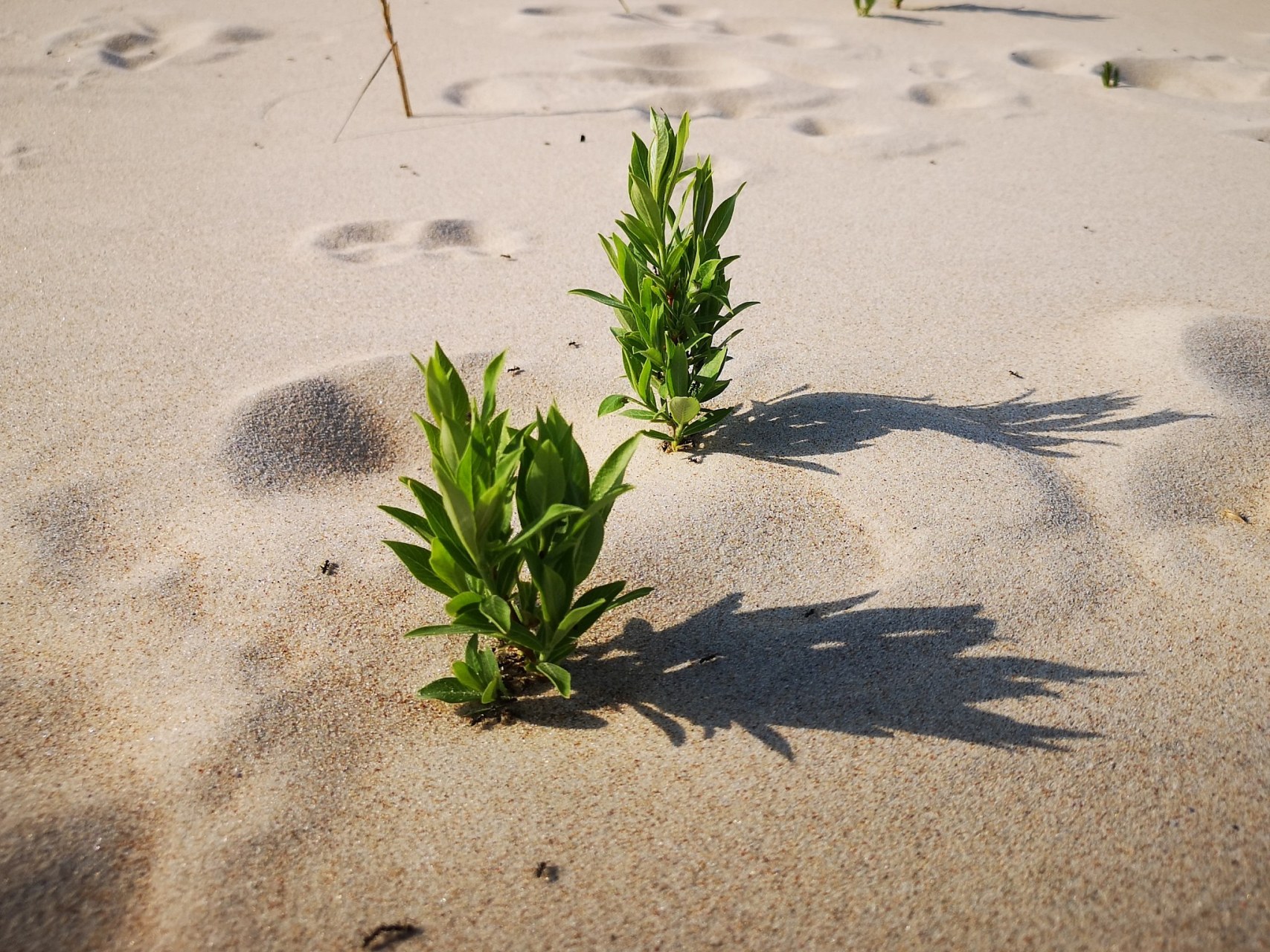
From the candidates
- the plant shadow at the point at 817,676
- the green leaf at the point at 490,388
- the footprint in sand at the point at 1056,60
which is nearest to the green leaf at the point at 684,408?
the plant shadow at the point at 817,676

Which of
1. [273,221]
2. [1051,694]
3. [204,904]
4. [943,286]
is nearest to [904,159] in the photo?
[943,286]

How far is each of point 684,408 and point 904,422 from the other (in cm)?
62

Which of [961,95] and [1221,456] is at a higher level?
[961,95]

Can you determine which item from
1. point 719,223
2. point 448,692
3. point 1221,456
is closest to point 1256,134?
point 1221,456

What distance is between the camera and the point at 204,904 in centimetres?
146

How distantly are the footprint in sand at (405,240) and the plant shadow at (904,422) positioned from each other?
57.9 inches

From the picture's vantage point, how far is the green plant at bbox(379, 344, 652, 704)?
1.59 metres

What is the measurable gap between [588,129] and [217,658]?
3404 mm

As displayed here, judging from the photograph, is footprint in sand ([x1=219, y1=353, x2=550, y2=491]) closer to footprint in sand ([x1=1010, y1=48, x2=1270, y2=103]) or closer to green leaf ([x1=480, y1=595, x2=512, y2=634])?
green leaf ([x1=480, y1=595, x2=512, y2=634])

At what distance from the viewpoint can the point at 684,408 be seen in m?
2.29

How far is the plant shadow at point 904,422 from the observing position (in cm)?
245

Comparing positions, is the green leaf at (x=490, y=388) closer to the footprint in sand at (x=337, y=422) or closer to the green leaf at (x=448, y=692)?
the green leaf at (x=448, y=692)

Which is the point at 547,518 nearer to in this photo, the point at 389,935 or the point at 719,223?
the point at 389,935

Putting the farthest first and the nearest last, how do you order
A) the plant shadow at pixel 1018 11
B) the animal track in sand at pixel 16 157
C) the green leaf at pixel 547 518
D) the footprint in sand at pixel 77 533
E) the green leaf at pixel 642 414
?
the plant shadow at pixel 1018 11 → the animal track in sand at pixel 16 157 → the green leaf at pixel 642 414 → the footprint in sand at pixel 77 533 → the green leaf at pixel 547 518
